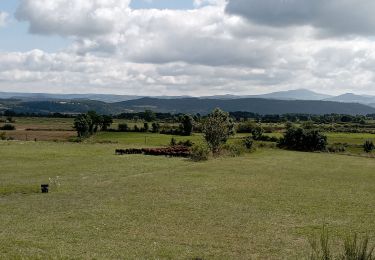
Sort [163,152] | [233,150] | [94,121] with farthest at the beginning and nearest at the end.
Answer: [94,121] → [233,150] → [163,152]

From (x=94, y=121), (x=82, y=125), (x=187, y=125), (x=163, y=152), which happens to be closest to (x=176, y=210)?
(x=163, y=152)

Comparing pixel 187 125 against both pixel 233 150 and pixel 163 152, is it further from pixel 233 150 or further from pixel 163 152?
pixel 163 152

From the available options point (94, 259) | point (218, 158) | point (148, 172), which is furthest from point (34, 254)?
point (218, 158)

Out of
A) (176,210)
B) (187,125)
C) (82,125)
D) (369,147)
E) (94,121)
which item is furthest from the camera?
(94,121)

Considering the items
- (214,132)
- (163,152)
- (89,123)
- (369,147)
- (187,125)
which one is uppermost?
(214,132)

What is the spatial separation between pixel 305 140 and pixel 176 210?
52.5m

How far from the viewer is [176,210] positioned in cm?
2373

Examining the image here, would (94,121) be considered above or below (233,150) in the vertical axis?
above

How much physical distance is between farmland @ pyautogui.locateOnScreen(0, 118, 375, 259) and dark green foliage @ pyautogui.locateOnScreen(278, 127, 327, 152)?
2641cm

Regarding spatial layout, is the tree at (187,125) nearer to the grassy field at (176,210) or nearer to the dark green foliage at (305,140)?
the dark green foliage at (305,140)

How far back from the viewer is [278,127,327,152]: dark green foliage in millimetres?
70625

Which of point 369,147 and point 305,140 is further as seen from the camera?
point 369,147

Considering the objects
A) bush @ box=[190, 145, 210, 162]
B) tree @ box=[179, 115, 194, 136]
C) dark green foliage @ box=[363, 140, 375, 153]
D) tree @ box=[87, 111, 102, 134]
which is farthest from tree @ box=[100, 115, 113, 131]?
dark green foliage @ box=[363, 140, 375, 153]

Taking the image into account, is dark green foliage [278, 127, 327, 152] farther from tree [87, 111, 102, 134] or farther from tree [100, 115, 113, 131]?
tree [100, 115, 113, 131]
